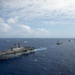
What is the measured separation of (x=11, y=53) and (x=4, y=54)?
10.1 metres

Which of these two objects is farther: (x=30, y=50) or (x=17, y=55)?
(x=30, y=50)

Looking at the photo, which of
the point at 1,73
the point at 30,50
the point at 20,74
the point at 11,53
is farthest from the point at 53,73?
the point at 30,50

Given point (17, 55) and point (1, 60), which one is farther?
point (17, 55)

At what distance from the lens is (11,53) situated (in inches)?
5571

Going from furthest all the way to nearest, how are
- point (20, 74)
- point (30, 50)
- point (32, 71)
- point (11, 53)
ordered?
point (30, 50) < point (11, 53) < point (32, 71) < point (20, 74)

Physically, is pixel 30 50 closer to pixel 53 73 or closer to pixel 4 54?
pixel 4 54

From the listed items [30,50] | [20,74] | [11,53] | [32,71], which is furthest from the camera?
[30,50]

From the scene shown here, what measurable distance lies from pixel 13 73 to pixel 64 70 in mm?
31907

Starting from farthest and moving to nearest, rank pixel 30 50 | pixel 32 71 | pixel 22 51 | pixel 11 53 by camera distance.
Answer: pixel 30 50, pixel 22 51, pixel 11 53, pixel 32 71

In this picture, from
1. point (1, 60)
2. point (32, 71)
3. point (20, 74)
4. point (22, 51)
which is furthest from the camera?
point (22, 51)

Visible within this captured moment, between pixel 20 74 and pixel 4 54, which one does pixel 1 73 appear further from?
pixel 4 54

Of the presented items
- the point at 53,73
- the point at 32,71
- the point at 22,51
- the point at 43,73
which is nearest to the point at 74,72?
the point at 53,73

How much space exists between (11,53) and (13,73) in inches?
2188

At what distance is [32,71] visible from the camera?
301 feet
